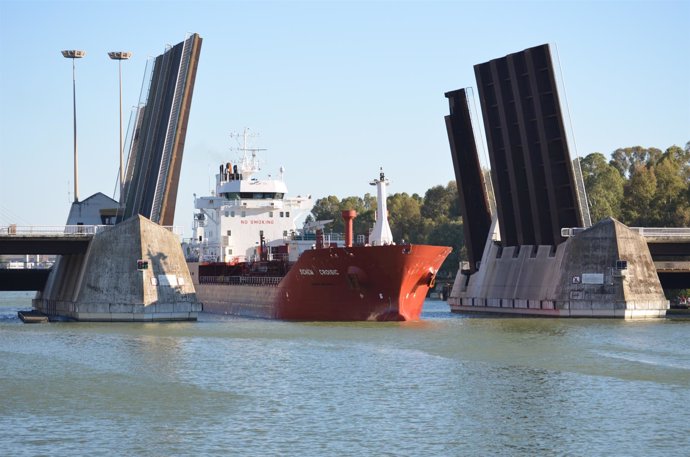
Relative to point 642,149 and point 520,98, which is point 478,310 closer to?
point 520,98

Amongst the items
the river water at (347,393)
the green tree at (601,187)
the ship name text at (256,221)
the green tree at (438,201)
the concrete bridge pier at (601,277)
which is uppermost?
the green tree at (438,201)

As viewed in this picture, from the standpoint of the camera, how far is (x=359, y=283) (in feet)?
162

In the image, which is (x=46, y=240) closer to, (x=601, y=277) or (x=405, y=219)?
(x=601, y=277)

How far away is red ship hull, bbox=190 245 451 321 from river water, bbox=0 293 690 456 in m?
3.35

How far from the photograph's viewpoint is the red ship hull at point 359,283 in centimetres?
4856

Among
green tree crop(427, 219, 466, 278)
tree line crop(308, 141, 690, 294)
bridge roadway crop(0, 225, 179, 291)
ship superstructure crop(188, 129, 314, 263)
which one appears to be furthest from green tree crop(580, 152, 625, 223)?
bridge roadway crop(0, 225, 179, 291)

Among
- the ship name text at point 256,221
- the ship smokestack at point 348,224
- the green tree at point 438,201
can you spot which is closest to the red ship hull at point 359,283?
the ship smokestack at point 348,224

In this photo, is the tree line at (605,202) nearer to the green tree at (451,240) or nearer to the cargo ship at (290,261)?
the green tree at (451,240)

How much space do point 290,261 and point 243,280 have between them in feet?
17.6

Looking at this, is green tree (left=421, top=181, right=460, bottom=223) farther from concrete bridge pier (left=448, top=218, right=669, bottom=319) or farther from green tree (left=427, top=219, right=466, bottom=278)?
concrete bridge pier (left=448, top=218, right=669, bottom=319)

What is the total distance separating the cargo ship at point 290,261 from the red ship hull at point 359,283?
4 centimetres

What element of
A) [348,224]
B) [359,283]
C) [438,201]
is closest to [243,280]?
[348,224]

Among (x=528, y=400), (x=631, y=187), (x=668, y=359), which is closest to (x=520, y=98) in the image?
(x=668, y=359)

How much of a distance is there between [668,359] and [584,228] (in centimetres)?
1816
